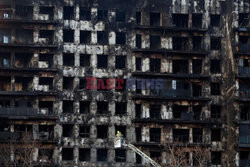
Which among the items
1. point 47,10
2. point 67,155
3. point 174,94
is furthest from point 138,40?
point 67,155

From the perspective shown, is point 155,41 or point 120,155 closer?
point 120,155

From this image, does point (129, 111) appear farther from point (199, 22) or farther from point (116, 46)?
point (199, 22)

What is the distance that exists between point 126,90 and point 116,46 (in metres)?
6.42

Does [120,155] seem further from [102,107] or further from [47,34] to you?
[47,34]

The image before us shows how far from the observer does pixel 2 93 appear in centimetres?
7675

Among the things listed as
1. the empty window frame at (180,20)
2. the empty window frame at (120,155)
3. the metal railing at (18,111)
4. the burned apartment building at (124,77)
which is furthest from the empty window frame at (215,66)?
the metal railing at (18,111)

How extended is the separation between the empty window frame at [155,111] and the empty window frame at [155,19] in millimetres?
12193

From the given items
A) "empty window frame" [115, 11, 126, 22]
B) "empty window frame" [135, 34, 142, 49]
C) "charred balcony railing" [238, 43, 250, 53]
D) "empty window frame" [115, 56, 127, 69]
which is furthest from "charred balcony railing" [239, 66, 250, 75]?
"empty window frame" [115, 11, 126, 22]

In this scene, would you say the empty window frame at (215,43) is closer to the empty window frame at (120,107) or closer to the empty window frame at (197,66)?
the empty window frame at (197,66)

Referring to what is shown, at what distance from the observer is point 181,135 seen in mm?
78812

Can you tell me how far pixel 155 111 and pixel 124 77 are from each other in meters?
6.49

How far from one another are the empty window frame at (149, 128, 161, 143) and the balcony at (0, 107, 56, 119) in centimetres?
1383

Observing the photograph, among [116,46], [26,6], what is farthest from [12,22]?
[116,46]

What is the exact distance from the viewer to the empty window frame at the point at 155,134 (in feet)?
259
